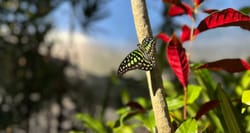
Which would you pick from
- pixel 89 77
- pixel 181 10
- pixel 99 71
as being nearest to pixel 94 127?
pixel 181 10

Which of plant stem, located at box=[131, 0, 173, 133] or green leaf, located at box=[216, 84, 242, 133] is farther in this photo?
green leaf, located at box=[216, 84, 242, 133]

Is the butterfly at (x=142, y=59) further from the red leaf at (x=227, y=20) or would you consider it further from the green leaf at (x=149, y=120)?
the green leaf at (x=149, y=120)

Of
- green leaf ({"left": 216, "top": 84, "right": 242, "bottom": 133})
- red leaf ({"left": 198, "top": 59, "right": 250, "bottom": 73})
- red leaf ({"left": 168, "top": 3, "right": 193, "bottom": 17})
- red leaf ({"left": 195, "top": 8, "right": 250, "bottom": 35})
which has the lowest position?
green leaf ({"left": 216, "top": 84, "right": 242, "bottom": 133})

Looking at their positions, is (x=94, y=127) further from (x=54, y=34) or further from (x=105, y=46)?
(x=105, y=46)

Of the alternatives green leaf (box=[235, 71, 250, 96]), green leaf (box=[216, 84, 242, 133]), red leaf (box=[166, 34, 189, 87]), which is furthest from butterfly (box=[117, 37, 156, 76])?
green leaf (box=[235, 71, 250, 96])

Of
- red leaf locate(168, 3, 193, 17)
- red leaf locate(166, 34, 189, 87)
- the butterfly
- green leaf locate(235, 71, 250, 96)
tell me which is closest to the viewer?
the butterfly

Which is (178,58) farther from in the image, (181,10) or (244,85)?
(244,85)

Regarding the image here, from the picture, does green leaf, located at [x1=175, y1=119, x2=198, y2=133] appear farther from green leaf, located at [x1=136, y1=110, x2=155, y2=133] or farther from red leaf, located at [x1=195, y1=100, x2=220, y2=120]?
green leaf, located at [x1=136, y1=110, x2=155, y2=133]
